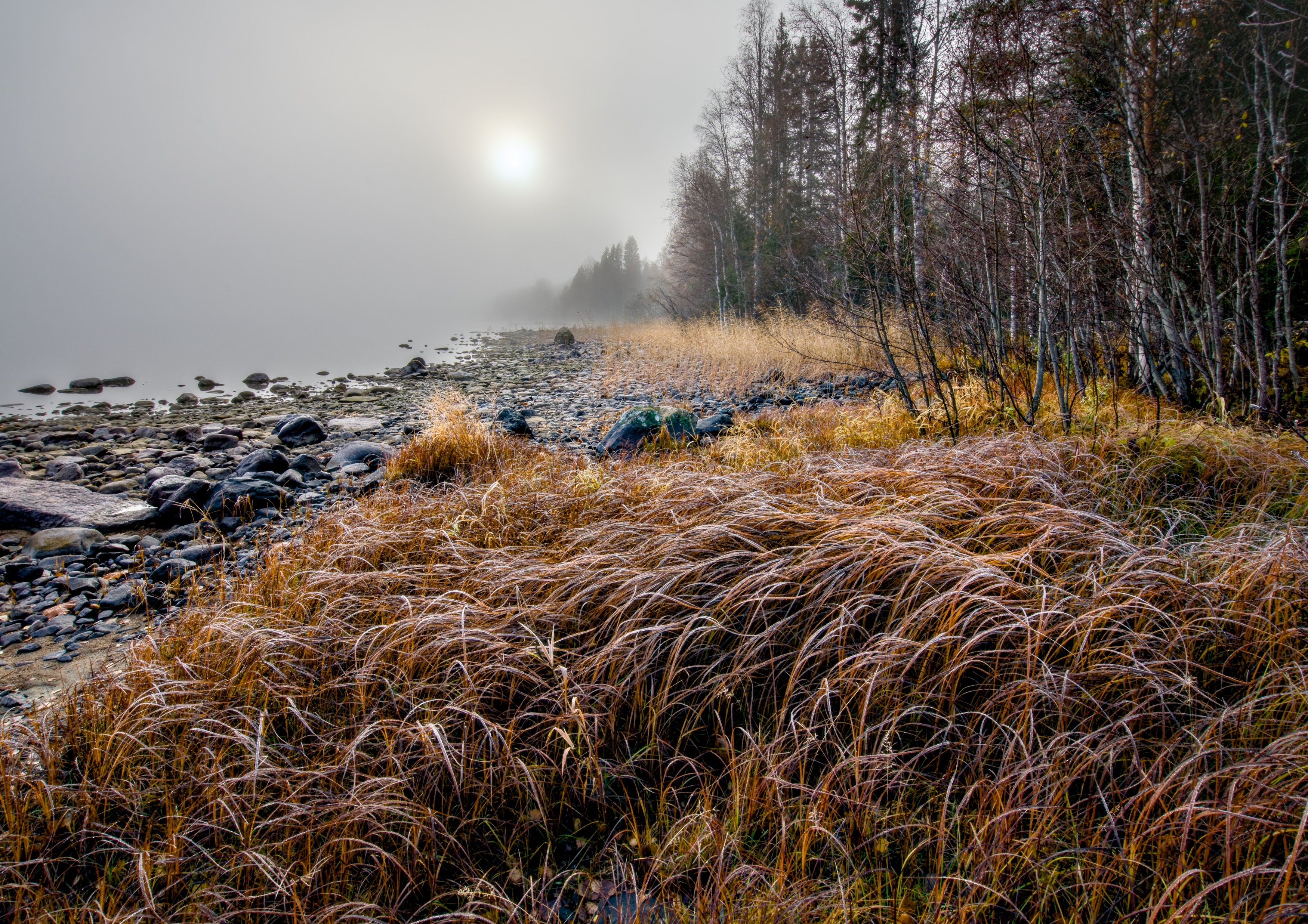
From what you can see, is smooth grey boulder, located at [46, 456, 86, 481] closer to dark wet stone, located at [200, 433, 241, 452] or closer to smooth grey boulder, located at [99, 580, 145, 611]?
dark wet stone, located at [200, 433, 241, 452]

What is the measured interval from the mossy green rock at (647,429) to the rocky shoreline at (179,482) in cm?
2

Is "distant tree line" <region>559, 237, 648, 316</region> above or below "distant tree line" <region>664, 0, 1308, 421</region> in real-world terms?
above

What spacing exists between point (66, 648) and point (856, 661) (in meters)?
4.07

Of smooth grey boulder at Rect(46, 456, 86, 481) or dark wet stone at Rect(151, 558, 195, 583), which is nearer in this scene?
dark wet stone at Rect(151, 558, 195, 583)

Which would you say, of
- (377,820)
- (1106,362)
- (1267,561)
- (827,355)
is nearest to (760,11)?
(827,355)

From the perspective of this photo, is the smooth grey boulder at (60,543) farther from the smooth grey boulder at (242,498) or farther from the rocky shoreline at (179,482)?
the smooth grey boulder at (242,498)

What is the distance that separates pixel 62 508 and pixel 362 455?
7.92 feet

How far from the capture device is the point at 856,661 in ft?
5.68

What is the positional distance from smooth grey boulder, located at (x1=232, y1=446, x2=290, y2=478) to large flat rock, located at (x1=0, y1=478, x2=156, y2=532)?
2.78 ft

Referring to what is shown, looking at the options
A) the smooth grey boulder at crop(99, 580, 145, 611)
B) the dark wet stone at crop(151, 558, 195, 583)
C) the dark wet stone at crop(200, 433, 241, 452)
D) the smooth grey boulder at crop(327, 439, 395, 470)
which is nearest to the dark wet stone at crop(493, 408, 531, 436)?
the smooth grey boulder at crop(327, 439, 395, 470)

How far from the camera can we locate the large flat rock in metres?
4.38

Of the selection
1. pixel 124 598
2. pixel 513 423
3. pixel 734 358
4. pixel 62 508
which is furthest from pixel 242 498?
pixel 734 358

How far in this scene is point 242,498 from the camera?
4.58 m

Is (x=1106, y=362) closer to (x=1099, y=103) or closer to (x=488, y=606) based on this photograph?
(x=1099, y=103)
